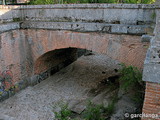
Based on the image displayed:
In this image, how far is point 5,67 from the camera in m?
6.06

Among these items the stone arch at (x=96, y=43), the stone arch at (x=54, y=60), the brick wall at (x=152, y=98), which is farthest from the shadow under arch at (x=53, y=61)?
the brick wall at (x=152, y=98)

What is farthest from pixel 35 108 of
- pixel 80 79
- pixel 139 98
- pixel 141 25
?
pixel 141 25

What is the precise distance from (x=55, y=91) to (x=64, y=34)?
2310mm

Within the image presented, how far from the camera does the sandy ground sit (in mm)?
5500

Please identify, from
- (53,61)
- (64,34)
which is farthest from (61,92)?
(64,34)

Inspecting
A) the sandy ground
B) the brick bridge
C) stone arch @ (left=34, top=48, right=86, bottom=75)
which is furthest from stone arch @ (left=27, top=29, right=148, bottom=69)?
the sandy ground

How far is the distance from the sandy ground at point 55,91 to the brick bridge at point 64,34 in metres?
0.43

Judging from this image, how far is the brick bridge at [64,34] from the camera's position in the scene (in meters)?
4.92

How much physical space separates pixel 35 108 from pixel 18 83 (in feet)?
4.72

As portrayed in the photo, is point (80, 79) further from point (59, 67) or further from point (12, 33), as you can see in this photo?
point (12, 33)

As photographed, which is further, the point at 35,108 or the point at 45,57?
the point at 45,57

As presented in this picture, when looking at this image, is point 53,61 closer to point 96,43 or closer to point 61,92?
point 61,92

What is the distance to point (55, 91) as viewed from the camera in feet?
22.4

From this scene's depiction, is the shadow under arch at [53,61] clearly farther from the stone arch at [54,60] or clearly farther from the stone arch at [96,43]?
the stone arch at [96,43]
